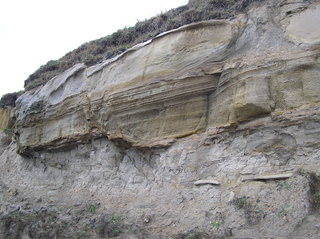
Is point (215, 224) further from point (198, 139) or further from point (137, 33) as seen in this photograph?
point (137, 33)

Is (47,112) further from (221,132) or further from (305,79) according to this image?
(305,79)

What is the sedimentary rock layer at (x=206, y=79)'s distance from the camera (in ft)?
21.0

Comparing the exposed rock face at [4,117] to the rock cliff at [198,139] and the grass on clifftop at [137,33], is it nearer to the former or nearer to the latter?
the grass on clifftop at [137,33]

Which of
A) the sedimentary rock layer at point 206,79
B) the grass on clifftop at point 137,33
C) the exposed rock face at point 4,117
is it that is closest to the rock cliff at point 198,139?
the sedimentary rock layer at point 206,79

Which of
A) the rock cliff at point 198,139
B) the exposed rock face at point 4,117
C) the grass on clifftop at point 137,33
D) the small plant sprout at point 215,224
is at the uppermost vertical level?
the grass on clifftop at point 137,33

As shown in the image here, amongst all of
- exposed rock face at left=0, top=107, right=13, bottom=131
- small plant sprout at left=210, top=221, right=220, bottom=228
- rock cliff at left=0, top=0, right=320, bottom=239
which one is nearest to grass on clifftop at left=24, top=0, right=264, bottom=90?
rock cliff at left=0, top=0, right=320, bottom=239

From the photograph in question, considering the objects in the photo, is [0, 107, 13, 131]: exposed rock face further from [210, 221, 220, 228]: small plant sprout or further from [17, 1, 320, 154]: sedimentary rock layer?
[210, 221, 220, 228]: small plant sprout

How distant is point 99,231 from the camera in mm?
6918

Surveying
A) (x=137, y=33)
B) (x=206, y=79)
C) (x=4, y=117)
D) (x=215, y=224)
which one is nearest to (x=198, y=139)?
(x=206, y=79)

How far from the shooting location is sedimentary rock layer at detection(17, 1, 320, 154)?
21.0ft

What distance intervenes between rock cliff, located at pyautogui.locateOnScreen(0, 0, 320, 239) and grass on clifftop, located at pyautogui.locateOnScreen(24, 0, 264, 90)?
1.17m

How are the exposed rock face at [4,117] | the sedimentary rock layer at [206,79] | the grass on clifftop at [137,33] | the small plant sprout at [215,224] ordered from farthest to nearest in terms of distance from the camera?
the exposed rock face at [4,117], the grass on clifftop at [137,33], the sedimentary rock layer at [206,79], the small plant sprout at [215,224]

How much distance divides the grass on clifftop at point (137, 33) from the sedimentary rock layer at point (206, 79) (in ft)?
4.12

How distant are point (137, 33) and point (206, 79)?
499cm
